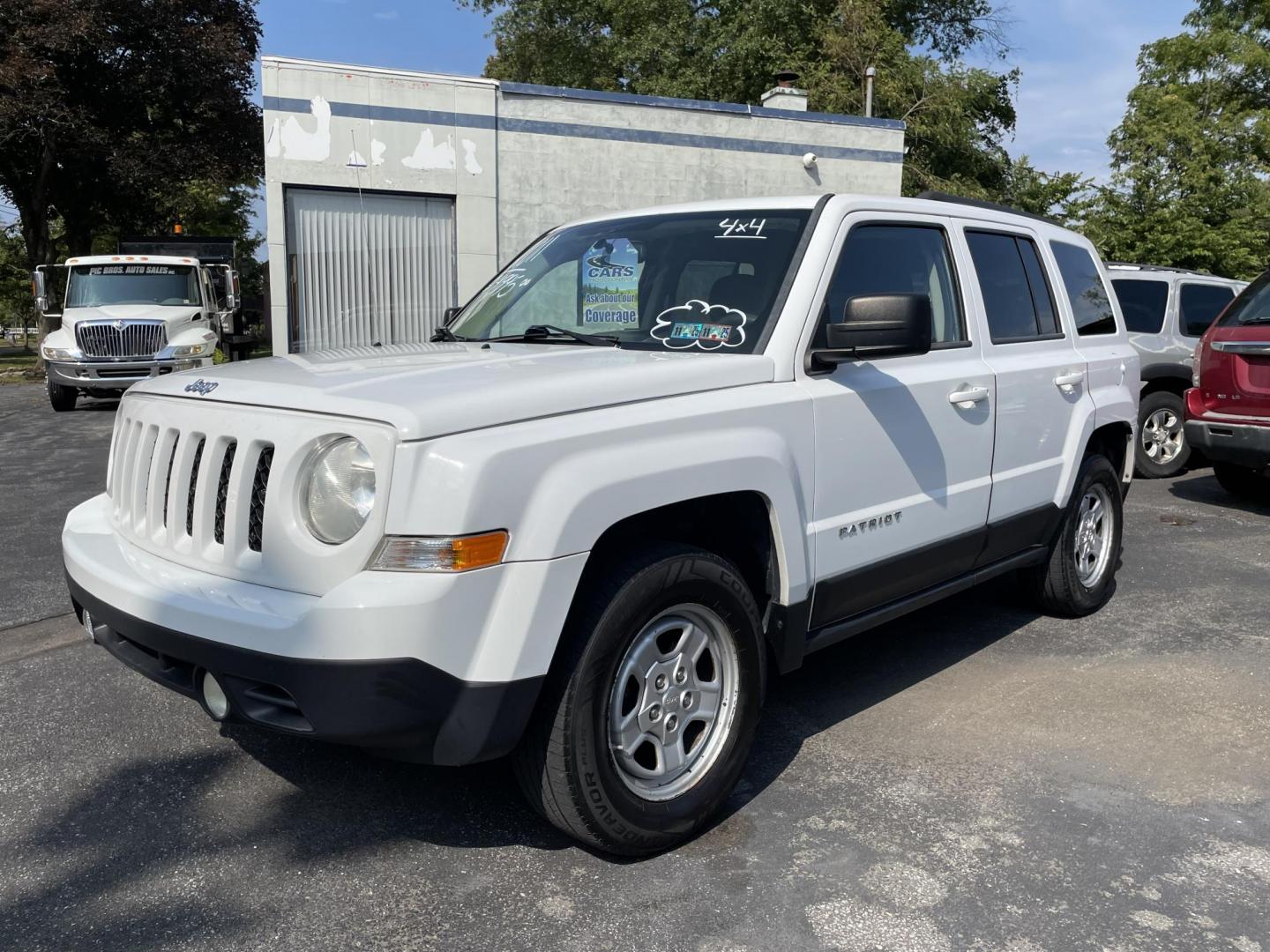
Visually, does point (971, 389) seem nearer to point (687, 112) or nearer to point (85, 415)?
point (687, 112)

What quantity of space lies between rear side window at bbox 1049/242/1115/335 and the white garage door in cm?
1004

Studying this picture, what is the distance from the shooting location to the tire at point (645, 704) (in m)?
2.74

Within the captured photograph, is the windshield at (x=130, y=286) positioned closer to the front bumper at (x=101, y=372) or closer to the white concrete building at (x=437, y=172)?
the front bumper at (x=101, y=372)

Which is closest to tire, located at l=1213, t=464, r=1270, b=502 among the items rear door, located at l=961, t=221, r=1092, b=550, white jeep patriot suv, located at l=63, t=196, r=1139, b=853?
rear door, located at l=961, t=221, r=1092, b=550

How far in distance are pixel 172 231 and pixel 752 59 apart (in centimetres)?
1915

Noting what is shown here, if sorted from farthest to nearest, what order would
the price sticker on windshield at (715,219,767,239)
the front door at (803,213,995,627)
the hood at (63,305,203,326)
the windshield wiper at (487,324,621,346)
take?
the hood at (63,305,203,326), the price sticker on windshield at (715,219,767,239), the windshield wiper at (487,324,621,346), the front door at (803,213,995,627)

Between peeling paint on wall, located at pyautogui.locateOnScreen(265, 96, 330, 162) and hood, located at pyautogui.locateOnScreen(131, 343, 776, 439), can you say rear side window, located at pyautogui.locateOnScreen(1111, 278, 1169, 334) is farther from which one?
peeling paint on wall, located at pyautogui.locateOnScreen(265, 96, 330, 162)

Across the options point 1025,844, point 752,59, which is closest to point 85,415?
point 1025,844

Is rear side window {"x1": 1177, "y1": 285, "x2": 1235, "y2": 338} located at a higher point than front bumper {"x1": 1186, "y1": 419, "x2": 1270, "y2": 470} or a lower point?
higher

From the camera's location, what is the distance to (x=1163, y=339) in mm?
9625

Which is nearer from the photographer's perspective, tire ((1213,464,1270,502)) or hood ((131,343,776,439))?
hood ((131,343,776,439))

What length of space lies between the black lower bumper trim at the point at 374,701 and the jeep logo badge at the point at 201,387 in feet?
2.32

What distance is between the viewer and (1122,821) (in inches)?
128

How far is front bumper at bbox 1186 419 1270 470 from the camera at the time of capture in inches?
300
